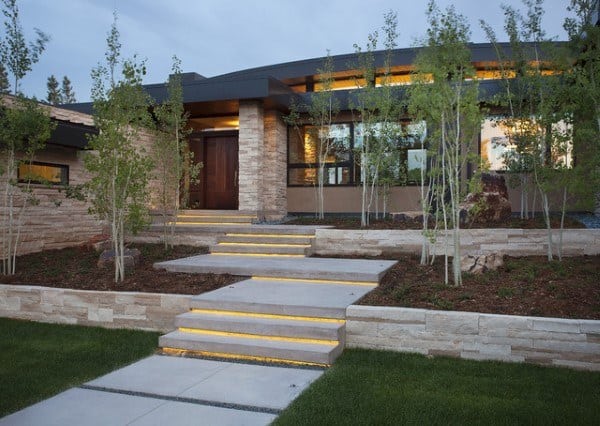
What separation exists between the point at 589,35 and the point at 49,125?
29.2ft

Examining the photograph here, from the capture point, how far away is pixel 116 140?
705cm

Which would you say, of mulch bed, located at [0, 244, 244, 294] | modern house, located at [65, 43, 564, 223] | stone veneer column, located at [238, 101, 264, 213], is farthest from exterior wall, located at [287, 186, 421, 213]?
mulch bed, located at [0, 244, 244, 294]

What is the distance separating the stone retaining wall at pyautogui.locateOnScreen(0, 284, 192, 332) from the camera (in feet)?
19.3

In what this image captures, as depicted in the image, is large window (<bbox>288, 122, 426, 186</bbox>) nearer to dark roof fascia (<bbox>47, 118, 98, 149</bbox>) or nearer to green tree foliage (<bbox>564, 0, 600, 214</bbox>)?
green tree foliage (<bbox>564, 0, 600, 214</bbox>)

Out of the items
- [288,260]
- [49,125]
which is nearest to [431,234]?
[288,260]

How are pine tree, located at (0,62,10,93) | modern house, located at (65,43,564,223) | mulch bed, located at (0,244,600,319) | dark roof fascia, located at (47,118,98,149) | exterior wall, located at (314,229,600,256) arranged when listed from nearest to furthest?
mulch bed, located at (0,244,600,319) → exterior wall, located at (314,229,600,256) → pine tree, located at (0,62,10,93) → dark roof fascia, located at (47,118,98,149) → modern house, located at (65,43,564,223)

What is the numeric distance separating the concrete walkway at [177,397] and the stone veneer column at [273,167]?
882 centimetres

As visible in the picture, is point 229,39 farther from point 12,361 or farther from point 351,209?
point 12,361

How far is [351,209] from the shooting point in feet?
45.2

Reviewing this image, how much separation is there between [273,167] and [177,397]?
33.1 ft

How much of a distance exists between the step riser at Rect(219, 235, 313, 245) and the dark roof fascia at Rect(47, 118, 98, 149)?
3.47 m

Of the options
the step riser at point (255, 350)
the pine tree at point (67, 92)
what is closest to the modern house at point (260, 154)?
the step riser at point (255, 350)

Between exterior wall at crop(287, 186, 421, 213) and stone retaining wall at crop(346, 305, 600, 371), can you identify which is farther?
exterior wall at crop(287, 186, 421, 213)

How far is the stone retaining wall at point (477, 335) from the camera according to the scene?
14.7 ft
